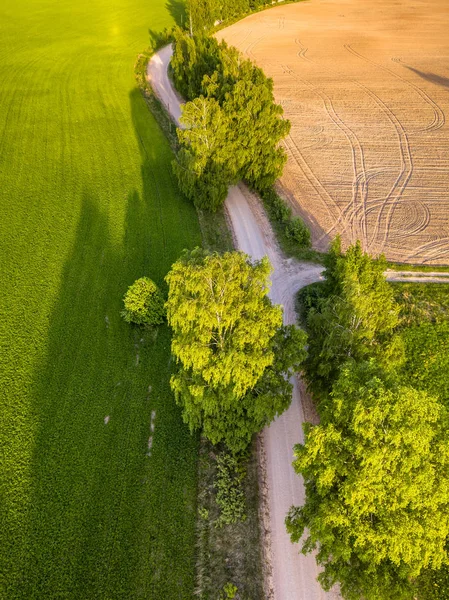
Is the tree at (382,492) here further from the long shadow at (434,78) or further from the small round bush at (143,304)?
the long shadow at (434,78)

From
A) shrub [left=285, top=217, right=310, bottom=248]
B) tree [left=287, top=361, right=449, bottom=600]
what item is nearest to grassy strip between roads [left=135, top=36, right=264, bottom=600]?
tree [left=287, top=361, right=449, bottom=600]

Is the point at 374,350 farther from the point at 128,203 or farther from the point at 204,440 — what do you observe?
the point at 128,203

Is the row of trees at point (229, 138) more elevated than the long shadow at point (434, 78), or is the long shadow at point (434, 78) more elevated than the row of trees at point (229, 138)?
the long shadow at point (434, 78)

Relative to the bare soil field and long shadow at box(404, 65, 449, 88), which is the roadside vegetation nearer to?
the bare soil field

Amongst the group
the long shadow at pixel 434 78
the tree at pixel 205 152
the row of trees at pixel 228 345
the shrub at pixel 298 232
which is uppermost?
the long shadow at pixel 434 78

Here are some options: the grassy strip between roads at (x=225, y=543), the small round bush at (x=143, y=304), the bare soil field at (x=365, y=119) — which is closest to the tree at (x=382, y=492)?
the grassy strip between roads at (x=225, y=543)

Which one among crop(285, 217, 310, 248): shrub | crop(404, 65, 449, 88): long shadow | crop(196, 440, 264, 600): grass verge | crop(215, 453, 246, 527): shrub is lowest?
crop(196, 440, 264, 600): grass verge
